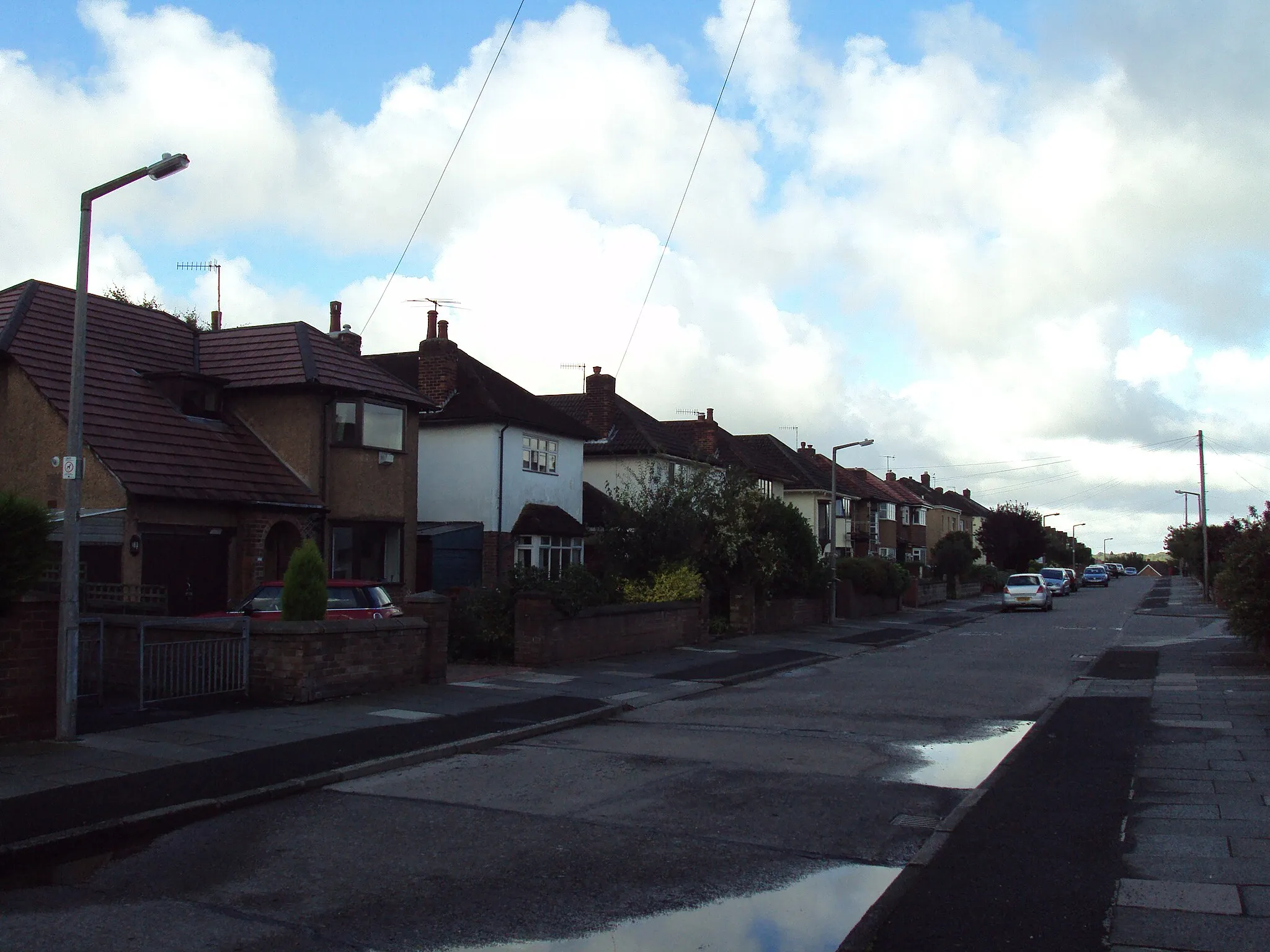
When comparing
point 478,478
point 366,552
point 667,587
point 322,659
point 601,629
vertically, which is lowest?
point 601,629

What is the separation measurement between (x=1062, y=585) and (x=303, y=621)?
58.0m

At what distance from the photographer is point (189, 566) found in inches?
803

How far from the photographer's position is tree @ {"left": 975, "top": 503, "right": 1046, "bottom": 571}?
75938mm

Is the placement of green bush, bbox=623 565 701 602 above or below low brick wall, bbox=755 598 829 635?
above

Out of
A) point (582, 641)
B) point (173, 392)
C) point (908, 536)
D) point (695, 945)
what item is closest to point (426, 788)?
point (695, 945)

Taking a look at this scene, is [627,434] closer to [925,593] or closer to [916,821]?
[925,593]

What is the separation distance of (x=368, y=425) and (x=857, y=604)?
20959 mm

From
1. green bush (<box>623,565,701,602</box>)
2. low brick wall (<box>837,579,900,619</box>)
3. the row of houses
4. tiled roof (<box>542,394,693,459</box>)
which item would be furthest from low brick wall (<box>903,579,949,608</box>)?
green bush (<box>623,565,701,602</box>)

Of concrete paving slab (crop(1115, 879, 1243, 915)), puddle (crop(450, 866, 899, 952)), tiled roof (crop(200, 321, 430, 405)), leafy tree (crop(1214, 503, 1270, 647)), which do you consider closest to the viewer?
puddle (crop(450, 866, 899, 952))

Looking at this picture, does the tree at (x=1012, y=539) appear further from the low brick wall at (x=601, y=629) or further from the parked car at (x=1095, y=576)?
the low brick wall at (x=601, y=629)

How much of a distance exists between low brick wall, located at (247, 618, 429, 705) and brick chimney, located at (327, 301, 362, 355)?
17.6 meters

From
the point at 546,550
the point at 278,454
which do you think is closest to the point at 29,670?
the point at 278,454

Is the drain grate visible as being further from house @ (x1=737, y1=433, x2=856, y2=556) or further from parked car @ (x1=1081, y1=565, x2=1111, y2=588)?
parked car @ (x1=1081, y1=565, x2=1111, y2=588)

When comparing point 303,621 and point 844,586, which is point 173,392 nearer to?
point 303,621
